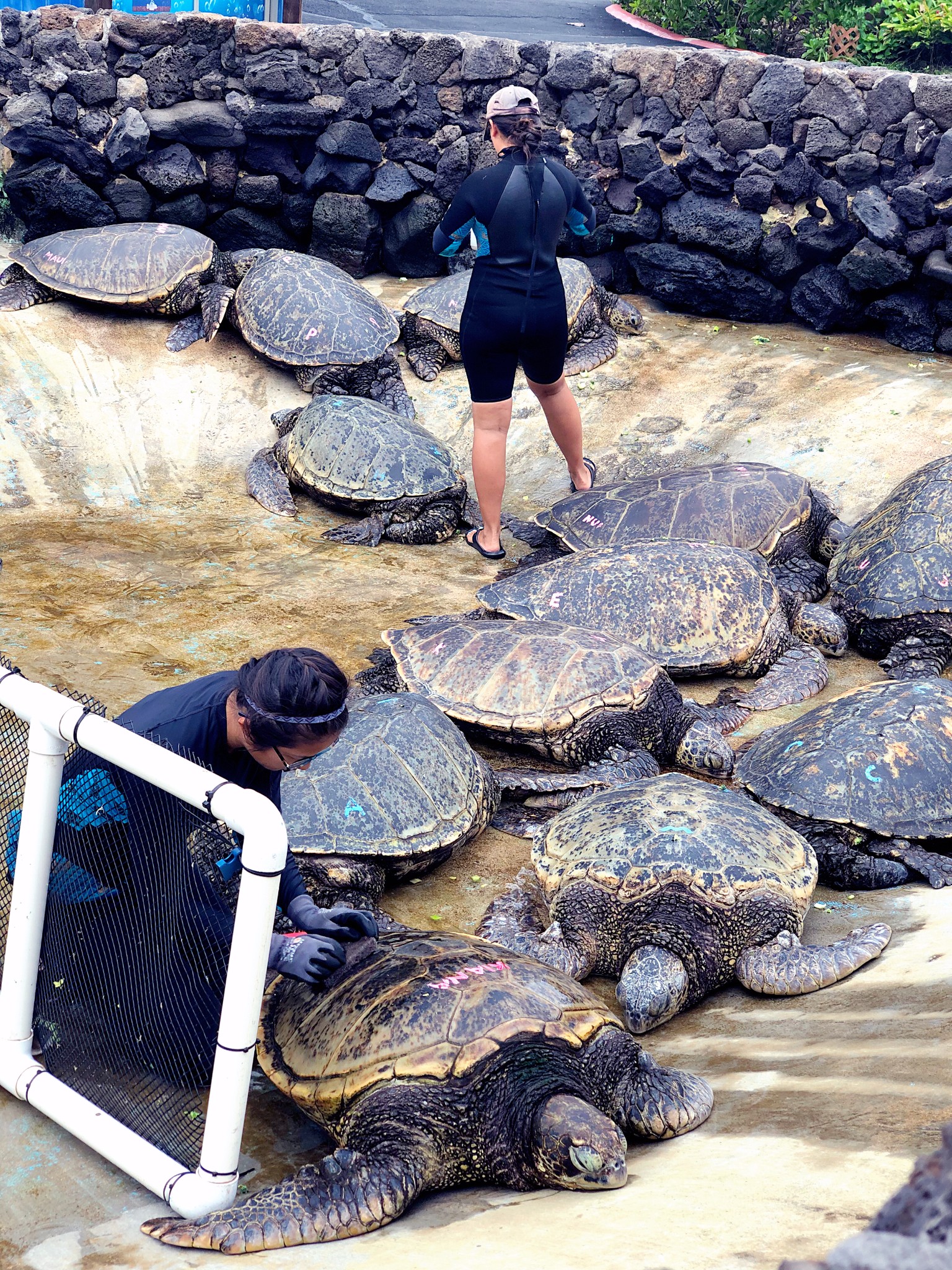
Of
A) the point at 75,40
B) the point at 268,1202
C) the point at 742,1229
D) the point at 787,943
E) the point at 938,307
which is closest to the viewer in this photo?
the point at 742,1229

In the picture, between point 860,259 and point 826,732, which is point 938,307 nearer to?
point 860,259

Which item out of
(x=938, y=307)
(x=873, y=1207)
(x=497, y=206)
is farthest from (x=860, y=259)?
(x=873, y=1207)

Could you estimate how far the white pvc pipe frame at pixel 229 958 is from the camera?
1851 millimetres

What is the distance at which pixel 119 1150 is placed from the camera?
2.11m

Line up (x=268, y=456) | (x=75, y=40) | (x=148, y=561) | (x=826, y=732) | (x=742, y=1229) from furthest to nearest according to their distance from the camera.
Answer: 1. (x=75, y=40)
2. (x=268, y=456)
3. (x=148, y=561)
4. (x=826, y=732)
5. (x=742, y=1229)

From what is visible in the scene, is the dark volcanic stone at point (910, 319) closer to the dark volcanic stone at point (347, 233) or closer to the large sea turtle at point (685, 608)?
the large sea turtle at point (685, 608)

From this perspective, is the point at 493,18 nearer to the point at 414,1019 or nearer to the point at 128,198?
the point at 128,198

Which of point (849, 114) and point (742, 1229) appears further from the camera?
point (849, 114)

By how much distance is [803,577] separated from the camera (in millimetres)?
5559

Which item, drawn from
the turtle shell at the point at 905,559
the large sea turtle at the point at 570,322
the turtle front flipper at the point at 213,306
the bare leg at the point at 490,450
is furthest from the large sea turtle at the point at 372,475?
the turtle shell at the point at 905,559

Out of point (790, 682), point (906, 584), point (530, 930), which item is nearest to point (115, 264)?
point (790, 682)

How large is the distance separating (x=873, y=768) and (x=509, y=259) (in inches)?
119

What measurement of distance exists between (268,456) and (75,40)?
370 centimetres

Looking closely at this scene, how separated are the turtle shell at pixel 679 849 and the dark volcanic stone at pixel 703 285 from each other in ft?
17.3
